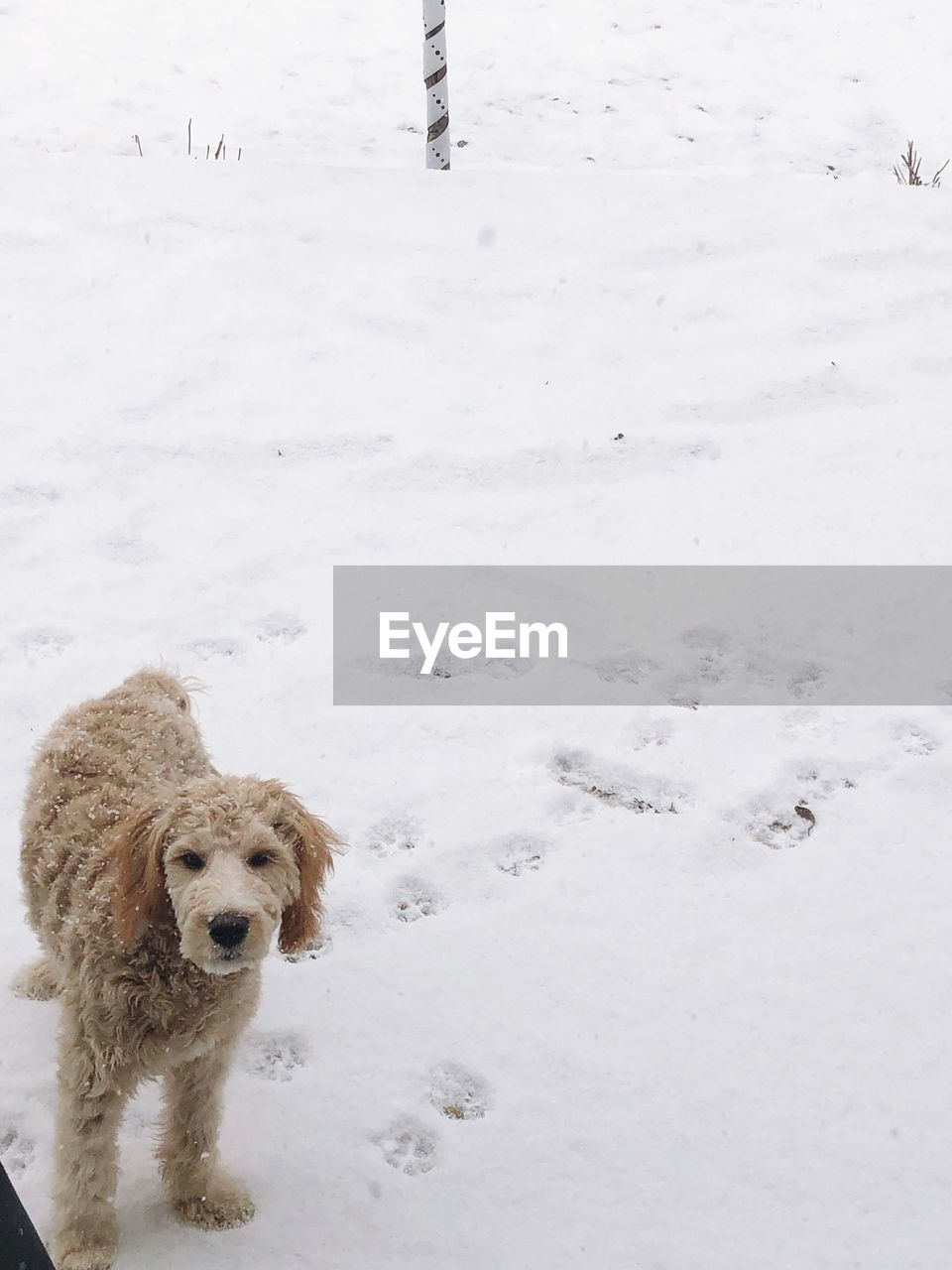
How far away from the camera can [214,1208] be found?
10.4 ft

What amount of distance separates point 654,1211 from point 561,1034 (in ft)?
1.95

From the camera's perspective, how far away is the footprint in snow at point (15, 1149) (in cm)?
324

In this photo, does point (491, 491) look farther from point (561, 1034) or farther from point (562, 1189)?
point (562, 1189)

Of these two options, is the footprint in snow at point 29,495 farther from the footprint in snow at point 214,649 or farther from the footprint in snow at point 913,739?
the footprint in snow at point 913,739

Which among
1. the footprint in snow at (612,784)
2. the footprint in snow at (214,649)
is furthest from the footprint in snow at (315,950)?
the footprint in snow at (214,649)

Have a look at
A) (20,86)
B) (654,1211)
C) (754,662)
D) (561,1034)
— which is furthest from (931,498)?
(20,86)

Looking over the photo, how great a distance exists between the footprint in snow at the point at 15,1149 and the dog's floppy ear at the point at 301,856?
921 mm

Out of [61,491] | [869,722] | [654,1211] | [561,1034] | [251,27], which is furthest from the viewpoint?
[251,27]

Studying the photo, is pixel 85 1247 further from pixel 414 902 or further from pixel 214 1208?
pixel 414 902

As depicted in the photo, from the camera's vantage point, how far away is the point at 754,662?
16.6 ft

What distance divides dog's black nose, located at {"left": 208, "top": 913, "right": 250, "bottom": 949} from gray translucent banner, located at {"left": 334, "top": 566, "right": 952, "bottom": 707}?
216cm

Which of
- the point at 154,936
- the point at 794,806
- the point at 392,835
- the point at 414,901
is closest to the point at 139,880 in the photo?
the point at 154,936

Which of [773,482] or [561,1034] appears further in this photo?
[773,482]

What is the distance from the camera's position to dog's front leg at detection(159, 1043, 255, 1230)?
3.16 metres
